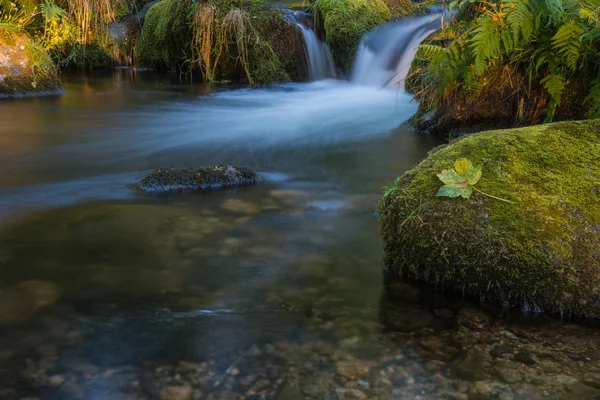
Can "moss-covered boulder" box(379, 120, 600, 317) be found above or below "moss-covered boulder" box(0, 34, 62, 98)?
below

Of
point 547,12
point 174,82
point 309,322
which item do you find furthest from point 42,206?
point 174,82

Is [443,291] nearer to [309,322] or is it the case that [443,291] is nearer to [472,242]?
[472,242]

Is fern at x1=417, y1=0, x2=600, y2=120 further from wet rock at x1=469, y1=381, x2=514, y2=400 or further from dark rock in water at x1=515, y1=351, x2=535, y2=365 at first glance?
wet rock at x1=469, y1=381, x2=514, y2=400

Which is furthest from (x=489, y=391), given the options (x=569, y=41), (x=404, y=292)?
(x=569, y=41)

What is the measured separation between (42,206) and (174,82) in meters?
7.21

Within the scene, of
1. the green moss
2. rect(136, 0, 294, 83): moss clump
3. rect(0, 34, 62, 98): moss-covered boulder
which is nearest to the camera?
rect(0, 34, 62, 98): moss-covered boulder

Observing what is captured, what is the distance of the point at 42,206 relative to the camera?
13.3 feet

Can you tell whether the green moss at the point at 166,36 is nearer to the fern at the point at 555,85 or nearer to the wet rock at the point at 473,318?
the fern at the point at 555,85

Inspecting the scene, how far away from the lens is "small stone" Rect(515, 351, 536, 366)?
2190 mm

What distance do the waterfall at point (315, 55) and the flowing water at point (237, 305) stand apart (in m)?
5.53

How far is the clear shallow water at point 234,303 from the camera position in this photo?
210 centimetres

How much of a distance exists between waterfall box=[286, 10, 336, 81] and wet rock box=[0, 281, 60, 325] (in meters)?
8.37

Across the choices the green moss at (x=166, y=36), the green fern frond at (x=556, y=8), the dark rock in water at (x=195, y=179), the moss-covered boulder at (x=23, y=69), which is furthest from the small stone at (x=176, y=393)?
the green moss at (x=166, y=36)

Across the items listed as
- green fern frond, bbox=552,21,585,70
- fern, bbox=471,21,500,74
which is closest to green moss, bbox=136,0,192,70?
fern, bbox=471,21,500,74
